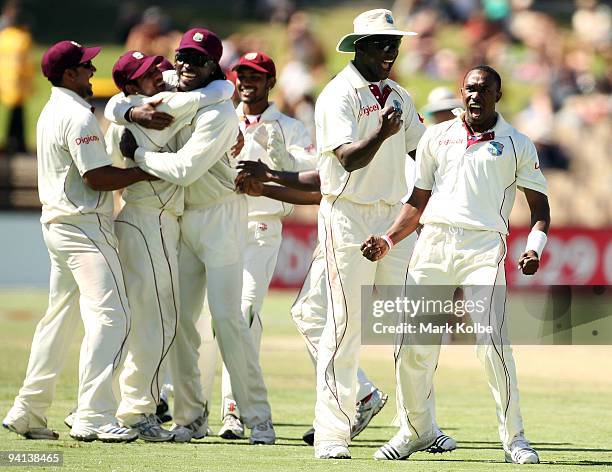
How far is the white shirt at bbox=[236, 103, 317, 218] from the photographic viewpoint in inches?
361

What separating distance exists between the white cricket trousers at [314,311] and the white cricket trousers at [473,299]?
4.38 ft

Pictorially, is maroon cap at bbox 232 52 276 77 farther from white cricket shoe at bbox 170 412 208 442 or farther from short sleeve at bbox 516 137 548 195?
short sleeve at bbox 516 137 548 195

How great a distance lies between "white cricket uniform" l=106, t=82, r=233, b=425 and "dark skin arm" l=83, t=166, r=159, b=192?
21cm

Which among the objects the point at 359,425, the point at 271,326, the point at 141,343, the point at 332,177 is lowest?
the point at 271,326

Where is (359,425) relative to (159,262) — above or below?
below

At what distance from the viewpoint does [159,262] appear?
820 centimetres

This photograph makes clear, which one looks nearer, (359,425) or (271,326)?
(359,425)

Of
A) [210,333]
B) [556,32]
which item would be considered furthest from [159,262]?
[556,32]

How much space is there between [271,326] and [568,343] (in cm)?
345

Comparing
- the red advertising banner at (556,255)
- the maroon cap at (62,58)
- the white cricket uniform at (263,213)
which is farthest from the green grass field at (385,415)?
the red advertising banner at (556,255)

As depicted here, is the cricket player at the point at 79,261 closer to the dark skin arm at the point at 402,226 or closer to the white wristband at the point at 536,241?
the dark skin arm at the point at 402,226

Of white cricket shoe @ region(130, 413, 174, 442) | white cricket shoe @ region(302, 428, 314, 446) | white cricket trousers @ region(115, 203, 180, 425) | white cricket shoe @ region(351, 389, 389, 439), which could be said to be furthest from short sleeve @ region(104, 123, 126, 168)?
white cricket shoe @ region(351, 389, 389, 439)

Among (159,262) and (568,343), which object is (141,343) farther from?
(568,343)

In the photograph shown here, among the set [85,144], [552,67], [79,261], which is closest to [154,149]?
[85,144]
